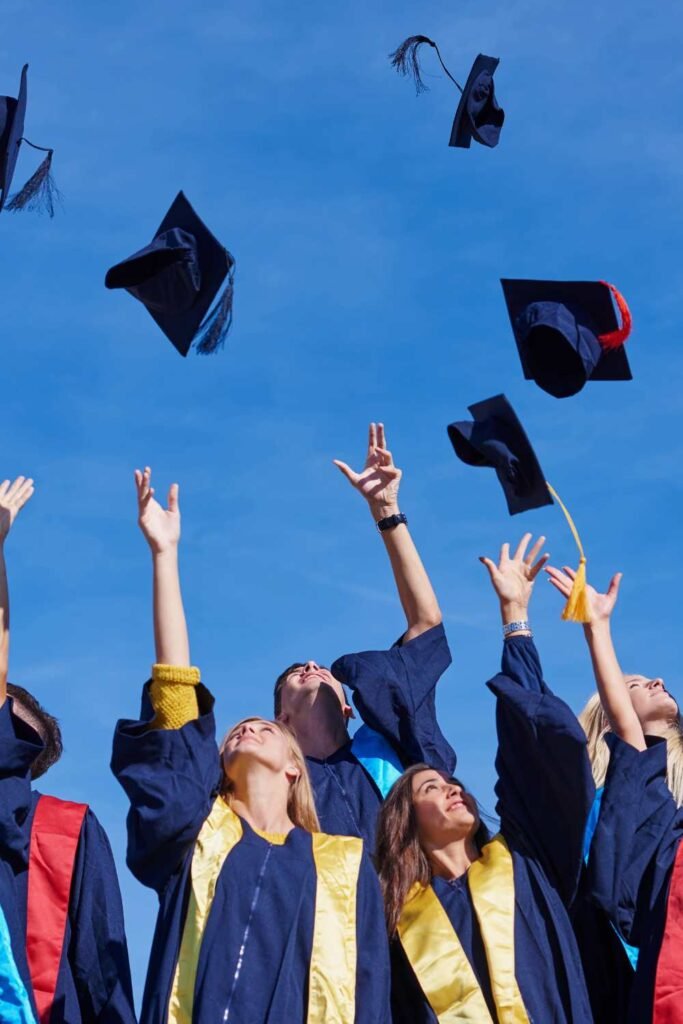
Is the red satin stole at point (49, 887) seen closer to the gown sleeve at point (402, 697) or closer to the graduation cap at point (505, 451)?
the gown sleeve at point (402, 697)

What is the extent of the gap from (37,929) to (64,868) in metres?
0.21

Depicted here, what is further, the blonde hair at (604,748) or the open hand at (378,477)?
the open hand at (378,477)

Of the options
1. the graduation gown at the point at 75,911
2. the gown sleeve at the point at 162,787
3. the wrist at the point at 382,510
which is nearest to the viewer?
the gown sleeve at the point at 162,787

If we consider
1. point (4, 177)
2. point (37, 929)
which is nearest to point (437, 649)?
point (37, 929)

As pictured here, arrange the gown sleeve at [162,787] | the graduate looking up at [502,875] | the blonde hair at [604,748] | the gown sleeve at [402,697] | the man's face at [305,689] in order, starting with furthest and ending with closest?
the man's face at [305,689] → the blonde hair at [604,748] → the gown sleeve at [402,697] → the graduate looking up at [502,875] → the gown sleeve at [162,787]

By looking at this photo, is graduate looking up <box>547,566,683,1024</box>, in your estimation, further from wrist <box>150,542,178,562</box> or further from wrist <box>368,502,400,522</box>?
wrist <box>150,542,178,562</box>

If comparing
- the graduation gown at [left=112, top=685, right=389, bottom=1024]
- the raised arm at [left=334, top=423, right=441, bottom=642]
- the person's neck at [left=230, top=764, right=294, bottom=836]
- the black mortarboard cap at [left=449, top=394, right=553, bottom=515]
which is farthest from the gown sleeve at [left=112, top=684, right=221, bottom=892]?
the black mortarboard cap at [left=449, top=394, right=553, bottom=515]

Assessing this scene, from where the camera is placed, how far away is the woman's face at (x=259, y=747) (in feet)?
16.5

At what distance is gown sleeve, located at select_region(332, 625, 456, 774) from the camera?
18.8 feet

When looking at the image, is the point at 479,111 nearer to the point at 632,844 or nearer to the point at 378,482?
the point at 378,482

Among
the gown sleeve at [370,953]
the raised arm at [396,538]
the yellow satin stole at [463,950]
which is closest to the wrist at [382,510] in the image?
the raised arm at [396,538]

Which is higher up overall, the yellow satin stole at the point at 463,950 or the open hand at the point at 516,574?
the open hand at the point at 516,574

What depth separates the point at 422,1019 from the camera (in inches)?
186

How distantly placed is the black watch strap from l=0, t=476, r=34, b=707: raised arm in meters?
1.35
